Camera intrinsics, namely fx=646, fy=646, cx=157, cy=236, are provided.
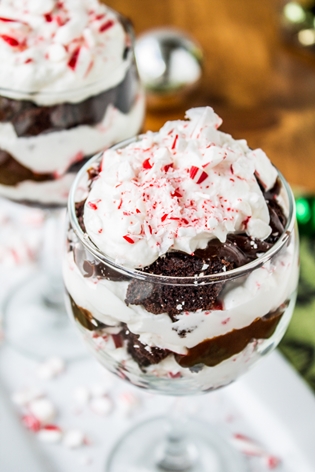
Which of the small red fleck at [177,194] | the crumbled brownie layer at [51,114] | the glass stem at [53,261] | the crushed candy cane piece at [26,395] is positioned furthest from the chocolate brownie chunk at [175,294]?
the glass stem at [53,261]

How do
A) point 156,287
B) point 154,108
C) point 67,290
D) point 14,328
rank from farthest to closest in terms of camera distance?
point 154,108 < point 14,328 < point 67,290 < point 156,287

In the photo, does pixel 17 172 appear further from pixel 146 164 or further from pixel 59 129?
pixel 146 164

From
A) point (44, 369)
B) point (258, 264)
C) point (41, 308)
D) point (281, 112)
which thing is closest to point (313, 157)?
point (281, 112)

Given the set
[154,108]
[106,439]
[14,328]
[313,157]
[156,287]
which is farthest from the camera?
[154,108]

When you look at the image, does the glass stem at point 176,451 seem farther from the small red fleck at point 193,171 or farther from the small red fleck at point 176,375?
Result: the small red fleck at point 193,171

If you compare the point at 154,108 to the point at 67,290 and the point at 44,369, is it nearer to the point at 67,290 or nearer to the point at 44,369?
the point at 44,369

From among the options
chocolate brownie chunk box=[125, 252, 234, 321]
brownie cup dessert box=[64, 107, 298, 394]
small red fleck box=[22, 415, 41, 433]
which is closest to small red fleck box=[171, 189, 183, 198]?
brownie cup dessert box=[64, 107, 298, 394]
